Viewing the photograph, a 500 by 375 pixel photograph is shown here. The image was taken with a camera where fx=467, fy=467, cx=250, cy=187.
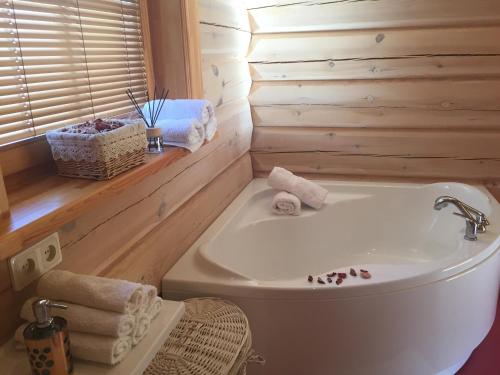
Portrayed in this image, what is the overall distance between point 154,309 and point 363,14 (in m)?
2.22

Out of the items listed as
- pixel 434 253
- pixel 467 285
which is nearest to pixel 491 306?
pixel 467 285

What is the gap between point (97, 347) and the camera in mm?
1092

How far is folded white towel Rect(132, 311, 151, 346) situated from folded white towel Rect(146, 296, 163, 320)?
2 centimetres

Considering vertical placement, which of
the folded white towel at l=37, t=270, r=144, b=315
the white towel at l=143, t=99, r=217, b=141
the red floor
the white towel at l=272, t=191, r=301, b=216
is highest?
the white towel at l=143, t=99, r=217, b=141

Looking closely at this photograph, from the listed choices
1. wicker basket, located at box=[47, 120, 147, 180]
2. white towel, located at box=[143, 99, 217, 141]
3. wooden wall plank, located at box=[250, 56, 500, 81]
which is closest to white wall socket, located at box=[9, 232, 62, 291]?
wicker basket, located at box=[47, 120, 147, 180]

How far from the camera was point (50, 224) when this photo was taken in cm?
114

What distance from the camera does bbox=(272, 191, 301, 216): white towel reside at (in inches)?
105

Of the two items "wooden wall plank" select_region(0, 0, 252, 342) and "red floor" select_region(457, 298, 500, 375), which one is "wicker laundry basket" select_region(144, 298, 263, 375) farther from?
"red floor" select_region(457, 298, 500, 375)

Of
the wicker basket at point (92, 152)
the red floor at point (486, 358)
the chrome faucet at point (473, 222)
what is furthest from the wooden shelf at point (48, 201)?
the red floor at point (486, 358)

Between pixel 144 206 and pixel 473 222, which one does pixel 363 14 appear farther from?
pixel 144 206

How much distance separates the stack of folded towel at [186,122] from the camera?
5.89 feet

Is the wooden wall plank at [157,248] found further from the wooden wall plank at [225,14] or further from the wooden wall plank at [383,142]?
the wooden wall plank at [225,14]

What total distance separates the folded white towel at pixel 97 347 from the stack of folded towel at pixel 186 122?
2.83 feet

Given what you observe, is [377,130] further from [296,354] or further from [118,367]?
[118,367]
